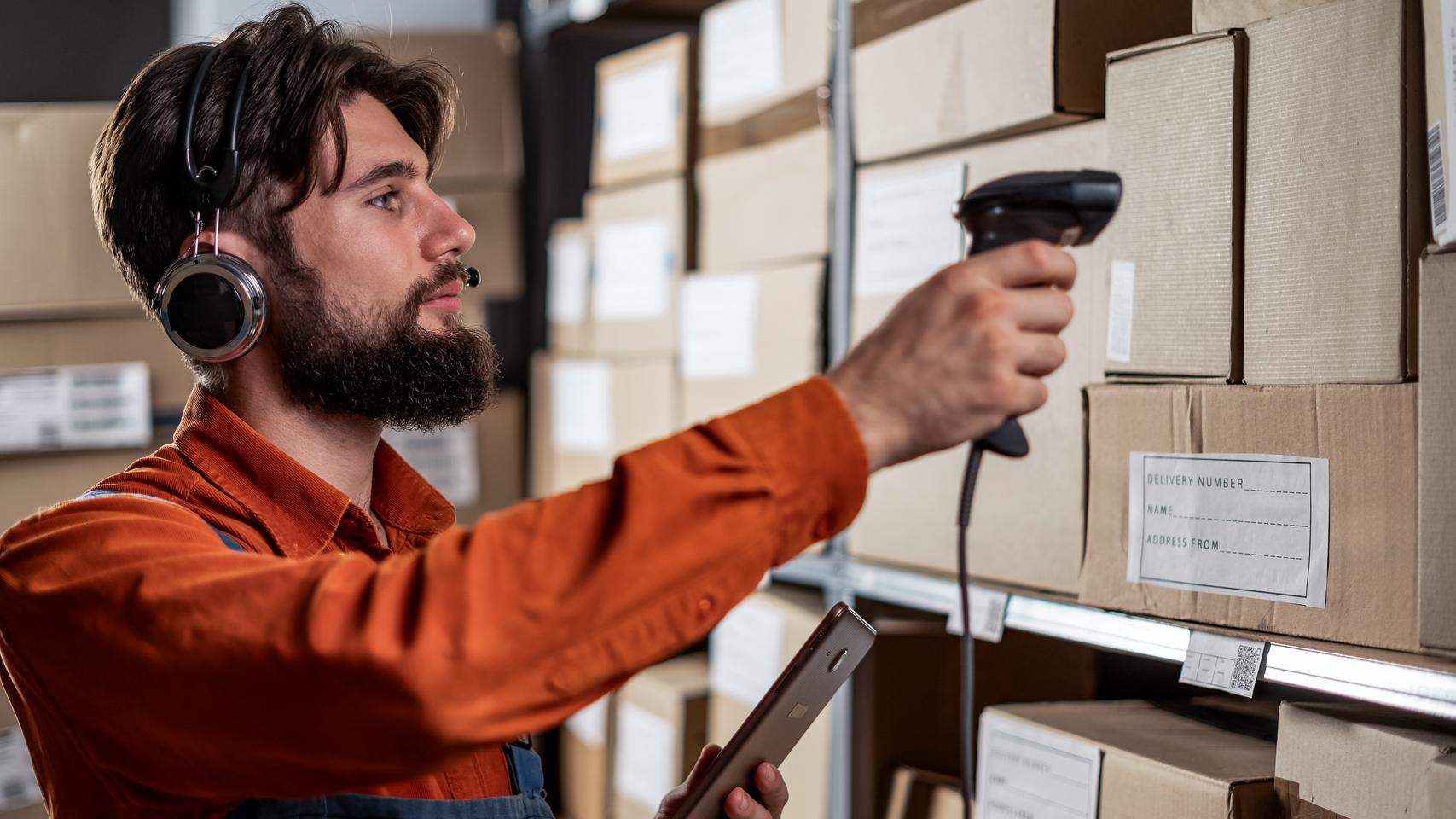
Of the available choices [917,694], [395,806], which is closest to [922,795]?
[917,694]

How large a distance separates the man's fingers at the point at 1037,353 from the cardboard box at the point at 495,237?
68.8 inches

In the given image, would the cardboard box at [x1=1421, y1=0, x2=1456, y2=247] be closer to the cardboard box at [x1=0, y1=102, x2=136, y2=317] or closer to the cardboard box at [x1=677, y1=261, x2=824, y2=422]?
the cardboard box at [x1=677, y1=261, x2=824, y2=422]

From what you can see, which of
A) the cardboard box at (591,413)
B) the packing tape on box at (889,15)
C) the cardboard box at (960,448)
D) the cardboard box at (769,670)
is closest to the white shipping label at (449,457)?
the cardboard box at (591,413)

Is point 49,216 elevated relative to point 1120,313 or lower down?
elevated

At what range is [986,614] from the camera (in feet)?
4.18

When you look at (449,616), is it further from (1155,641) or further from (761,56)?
(761,56)

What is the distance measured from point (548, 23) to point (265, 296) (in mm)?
1623

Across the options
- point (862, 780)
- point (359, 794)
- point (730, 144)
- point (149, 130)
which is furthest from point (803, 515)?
point (730, 144)

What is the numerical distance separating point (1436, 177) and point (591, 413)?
1570 mm

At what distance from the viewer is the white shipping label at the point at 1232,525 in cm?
90

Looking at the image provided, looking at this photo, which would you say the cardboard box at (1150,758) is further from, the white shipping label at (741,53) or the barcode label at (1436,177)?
the white shipping label at (741,53)

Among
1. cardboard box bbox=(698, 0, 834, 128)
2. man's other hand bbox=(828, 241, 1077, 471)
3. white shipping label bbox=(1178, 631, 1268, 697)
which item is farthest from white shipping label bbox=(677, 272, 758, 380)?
man's other hand bbox=(828, 241, 1077, 471)

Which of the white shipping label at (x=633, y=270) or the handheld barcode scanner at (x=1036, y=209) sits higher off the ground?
the white shipping label at (x=633, y=270)

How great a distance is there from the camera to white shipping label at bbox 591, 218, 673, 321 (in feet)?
6.60
